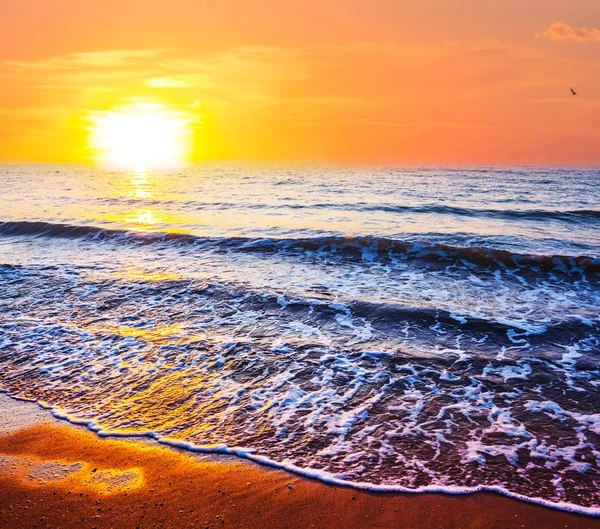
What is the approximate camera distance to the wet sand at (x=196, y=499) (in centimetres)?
390

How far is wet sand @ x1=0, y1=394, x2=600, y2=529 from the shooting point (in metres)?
3.90

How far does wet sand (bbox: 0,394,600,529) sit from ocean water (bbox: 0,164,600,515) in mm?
215

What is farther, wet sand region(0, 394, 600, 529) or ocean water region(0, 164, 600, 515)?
ocean water region(0, 164, 600, 515)

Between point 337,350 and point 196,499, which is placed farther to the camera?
point 337,350

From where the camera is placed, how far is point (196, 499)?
4176mm

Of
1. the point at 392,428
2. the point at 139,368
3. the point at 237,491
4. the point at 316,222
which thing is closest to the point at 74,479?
the point at 237,491

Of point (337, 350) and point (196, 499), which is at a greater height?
point (196, 499)

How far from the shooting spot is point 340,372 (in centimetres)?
700

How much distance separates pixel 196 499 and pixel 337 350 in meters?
4.14

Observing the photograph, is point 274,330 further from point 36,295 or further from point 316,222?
point 316,222

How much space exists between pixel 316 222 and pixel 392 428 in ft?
58.9

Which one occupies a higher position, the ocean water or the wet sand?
the wet sand

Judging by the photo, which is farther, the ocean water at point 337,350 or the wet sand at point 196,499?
the ocean water at point 337,350

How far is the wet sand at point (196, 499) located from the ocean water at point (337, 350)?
215mm
